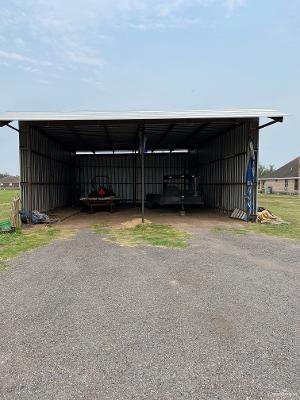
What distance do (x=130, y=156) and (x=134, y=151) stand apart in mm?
743

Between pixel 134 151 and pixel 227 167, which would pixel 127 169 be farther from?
pixel 227 167

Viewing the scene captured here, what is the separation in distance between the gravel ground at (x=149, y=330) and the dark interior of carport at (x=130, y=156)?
8.83m

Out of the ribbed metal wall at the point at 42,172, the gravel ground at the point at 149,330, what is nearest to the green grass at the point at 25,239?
the gravel ground at the point at 149,330

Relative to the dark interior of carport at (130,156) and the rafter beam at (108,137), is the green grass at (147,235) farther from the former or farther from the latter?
the rafter beam at (108,137)

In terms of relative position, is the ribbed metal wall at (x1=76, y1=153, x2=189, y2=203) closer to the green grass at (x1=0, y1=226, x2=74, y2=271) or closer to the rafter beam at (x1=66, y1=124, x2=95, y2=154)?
the rafter beam at (x1=66, y1=124, x2=95, y2=154)

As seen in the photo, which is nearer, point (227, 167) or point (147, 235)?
point (147, 235)

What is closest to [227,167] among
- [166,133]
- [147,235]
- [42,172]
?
[166,133]

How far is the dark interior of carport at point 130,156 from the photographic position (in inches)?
605

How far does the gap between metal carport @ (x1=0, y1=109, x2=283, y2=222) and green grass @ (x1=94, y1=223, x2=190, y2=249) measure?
2.08 m

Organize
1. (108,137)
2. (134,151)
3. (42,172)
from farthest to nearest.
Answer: (134,151) < (108,137) < (42,172)

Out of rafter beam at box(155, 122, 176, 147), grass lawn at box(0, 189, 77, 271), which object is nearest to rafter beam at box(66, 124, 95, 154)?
rafter beam at box(155, 122, 176, 147)

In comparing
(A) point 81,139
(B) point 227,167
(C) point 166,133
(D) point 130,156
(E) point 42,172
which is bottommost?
(E) point 42,172

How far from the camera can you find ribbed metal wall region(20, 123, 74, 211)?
1544cm

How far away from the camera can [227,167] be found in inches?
727
